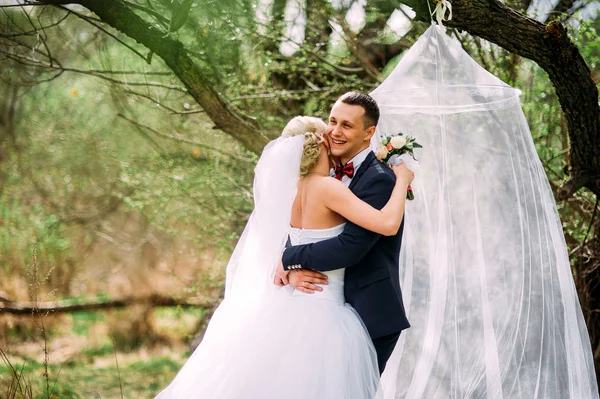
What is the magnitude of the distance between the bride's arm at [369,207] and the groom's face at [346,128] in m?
0.19

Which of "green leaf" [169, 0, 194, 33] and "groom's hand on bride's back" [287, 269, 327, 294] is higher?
"green leaf" [169, 0, 194, 33]

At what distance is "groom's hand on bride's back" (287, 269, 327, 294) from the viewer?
2.69m

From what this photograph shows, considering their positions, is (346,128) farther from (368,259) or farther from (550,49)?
(550,49)

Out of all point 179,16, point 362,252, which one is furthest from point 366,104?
point 179,16

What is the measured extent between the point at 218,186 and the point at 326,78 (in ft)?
4.54

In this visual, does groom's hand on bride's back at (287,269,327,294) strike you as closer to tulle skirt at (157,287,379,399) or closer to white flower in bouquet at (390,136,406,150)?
tulle skirt at (157,287,379,399)

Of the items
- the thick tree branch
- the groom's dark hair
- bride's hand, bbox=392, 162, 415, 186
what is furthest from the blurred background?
bride's hand, bbox=392, 162, 415, 186

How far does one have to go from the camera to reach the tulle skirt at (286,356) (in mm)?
2520

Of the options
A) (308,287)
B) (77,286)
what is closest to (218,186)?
(308,287)

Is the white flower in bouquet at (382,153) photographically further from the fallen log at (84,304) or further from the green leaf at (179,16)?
the fallen log at (84,304)

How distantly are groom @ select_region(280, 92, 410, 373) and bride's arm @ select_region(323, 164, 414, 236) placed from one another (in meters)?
0.05

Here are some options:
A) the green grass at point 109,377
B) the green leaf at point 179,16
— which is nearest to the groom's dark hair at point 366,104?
the green leaf at point 179,16

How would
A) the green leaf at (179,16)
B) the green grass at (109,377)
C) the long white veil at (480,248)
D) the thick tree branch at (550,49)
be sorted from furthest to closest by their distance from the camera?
the green grass at (109,377) < the green leaf at (179,16) < the thick tree branch at (550,49) < the long white veil at (480,248)

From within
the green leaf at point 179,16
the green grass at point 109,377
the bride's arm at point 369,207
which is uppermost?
the green leaf at point 179,16
